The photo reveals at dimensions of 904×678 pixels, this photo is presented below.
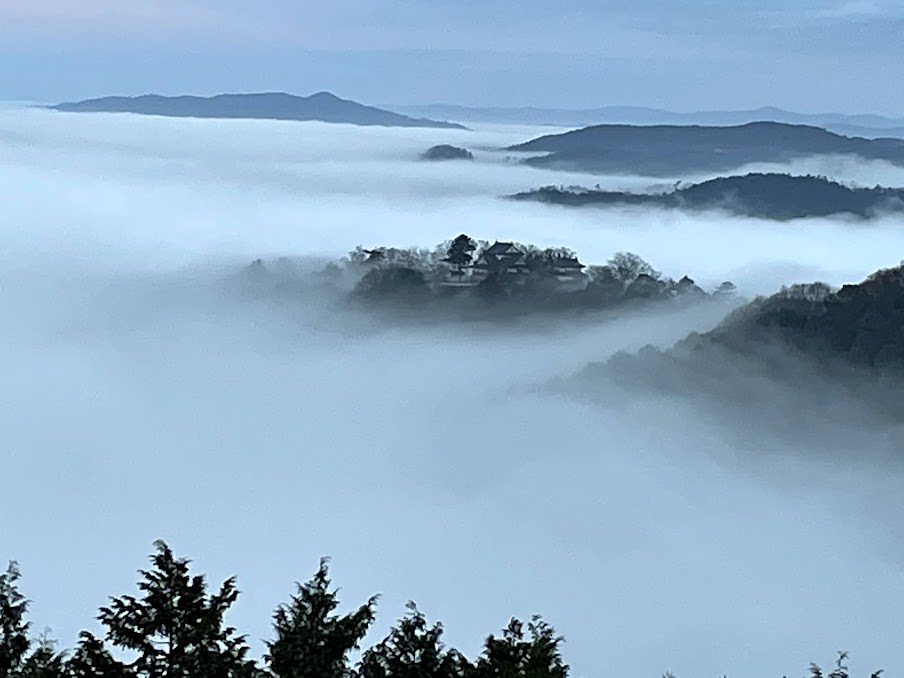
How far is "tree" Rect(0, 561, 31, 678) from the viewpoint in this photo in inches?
337

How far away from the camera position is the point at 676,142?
152625 mm

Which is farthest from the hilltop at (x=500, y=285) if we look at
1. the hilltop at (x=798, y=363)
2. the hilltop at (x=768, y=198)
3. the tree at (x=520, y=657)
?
the tree at (x=520, y=657)

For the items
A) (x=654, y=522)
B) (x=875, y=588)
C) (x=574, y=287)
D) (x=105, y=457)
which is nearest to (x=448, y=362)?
(x=574, y=287)

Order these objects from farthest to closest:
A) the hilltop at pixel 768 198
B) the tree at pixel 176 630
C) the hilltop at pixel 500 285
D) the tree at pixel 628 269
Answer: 1. the hilltop at pixel 768 198
2. the tree at pixel 628 269
3. the hilltop at pixel 500 285
4. the tree at pixel 176 630

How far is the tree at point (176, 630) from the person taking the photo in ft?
25.4

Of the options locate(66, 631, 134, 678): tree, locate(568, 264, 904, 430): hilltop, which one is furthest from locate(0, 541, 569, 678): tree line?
locate(568, 264, 904, 430): hilltop

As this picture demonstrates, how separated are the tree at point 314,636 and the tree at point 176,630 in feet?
1.32

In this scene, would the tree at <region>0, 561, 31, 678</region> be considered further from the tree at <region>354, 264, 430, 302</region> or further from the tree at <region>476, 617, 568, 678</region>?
the tree at <region>354, 264, 430, 302</region>

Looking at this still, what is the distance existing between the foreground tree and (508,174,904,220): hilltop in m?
95.0

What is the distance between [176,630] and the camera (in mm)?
7918

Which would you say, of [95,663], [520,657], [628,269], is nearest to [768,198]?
[628,269]

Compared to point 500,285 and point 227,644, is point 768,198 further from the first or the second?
point 227,644

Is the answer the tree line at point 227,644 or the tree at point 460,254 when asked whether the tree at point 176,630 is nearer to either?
the tree line at point 227,644

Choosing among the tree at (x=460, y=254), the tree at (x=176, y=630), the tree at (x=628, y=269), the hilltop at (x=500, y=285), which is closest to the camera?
the tree at (x=176, y=630)
